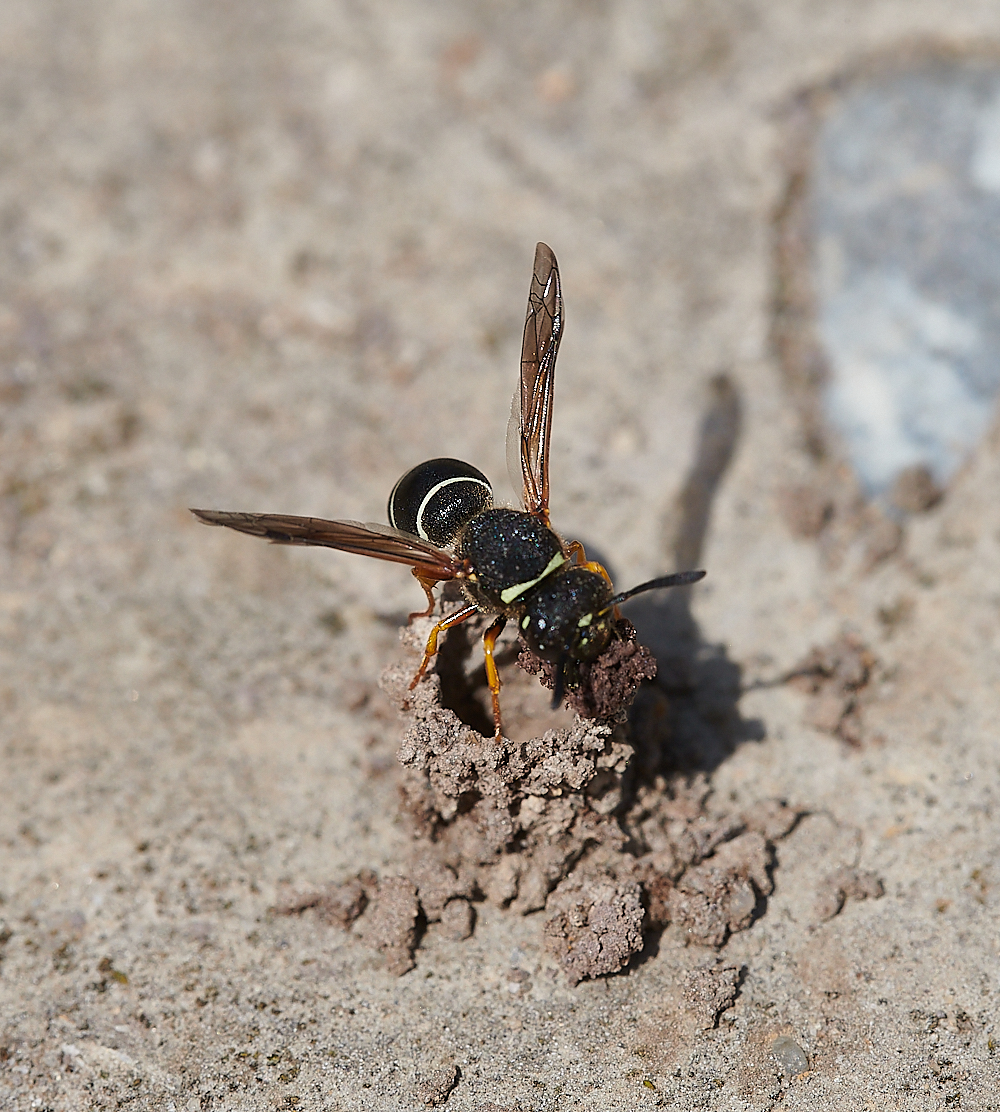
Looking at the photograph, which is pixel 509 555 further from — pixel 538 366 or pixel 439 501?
pixel 538 366

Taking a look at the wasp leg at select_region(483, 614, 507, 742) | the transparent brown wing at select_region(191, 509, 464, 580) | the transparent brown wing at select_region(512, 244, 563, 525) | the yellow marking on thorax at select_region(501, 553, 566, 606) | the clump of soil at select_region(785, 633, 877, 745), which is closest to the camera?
the transparent brown wing at select_region(191, 509, 464, 580)

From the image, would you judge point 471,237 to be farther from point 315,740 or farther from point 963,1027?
point 963,1027

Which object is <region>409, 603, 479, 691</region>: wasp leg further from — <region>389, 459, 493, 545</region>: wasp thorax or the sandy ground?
the sandy ground

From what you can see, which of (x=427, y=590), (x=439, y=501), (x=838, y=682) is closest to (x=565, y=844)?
(x=427, y=590)

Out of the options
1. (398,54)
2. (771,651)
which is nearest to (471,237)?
(398,54)

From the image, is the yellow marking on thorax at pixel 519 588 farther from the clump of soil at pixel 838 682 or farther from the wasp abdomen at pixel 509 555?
the clump of soil at pixel 838 682

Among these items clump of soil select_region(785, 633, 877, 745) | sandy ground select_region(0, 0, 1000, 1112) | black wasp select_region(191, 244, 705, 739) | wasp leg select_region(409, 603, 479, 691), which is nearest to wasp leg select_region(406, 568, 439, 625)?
black wasp select_region(191, 244, 705, 739)

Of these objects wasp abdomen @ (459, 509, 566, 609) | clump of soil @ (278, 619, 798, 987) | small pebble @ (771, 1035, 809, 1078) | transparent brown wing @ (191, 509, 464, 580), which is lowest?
small pebble @ (771, 1035, 809, 1078)
